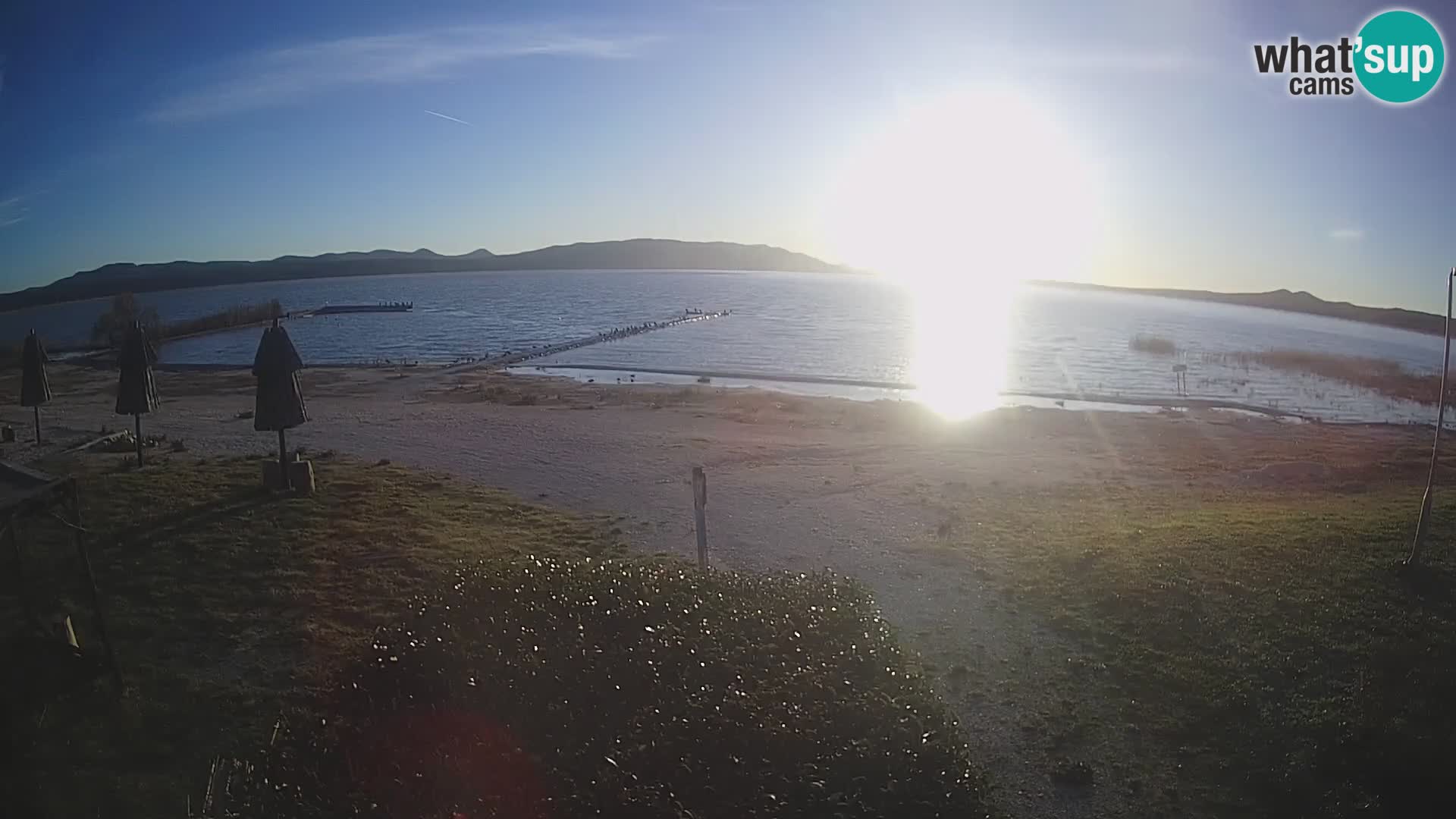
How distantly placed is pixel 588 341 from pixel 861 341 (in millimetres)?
23586

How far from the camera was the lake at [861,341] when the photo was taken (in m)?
50.0

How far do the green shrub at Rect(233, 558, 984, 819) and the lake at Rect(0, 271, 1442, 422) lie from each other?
3608 cm

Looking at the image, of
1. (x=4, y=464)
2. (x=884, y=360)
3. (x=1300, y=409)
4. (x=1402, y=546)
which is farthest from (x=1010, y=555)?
(x=884, y=360)

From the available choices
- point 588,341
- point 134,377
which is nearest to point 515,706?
point 134,377

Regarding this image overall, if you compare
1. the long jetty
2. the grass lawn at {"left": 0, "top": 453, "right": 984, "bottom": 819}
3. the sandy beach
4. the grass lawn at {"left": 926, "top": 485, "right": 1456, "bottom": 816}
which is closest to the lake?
the long jetty

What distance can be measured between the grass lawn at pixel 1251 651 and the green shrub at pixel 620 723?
7.23 feet

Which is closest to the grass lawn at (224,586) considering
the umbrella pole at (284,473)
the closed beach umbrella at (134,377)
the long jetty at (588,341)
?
Answer: the umbrella pole at (284,473)

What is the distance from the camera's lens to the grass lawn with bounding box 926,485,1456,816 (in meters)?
6.81

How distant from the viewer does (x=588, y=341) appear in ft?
241

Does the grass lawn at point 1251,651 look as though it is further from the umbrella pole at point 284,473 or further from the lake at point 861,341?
the lake at point 861,341

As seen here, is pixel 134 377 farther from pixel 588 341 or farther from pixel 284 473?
pixel 588 341

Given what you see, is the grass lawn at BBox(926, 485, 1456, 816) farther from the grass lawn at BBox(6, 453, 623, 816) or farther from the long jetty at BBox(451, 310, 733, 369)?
the long jetty at BBox(451, 310, 733, 369)

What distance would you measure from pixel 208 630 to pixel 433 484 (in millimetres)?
8263

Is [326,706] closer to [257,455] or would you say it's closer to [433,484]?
[433,484]
